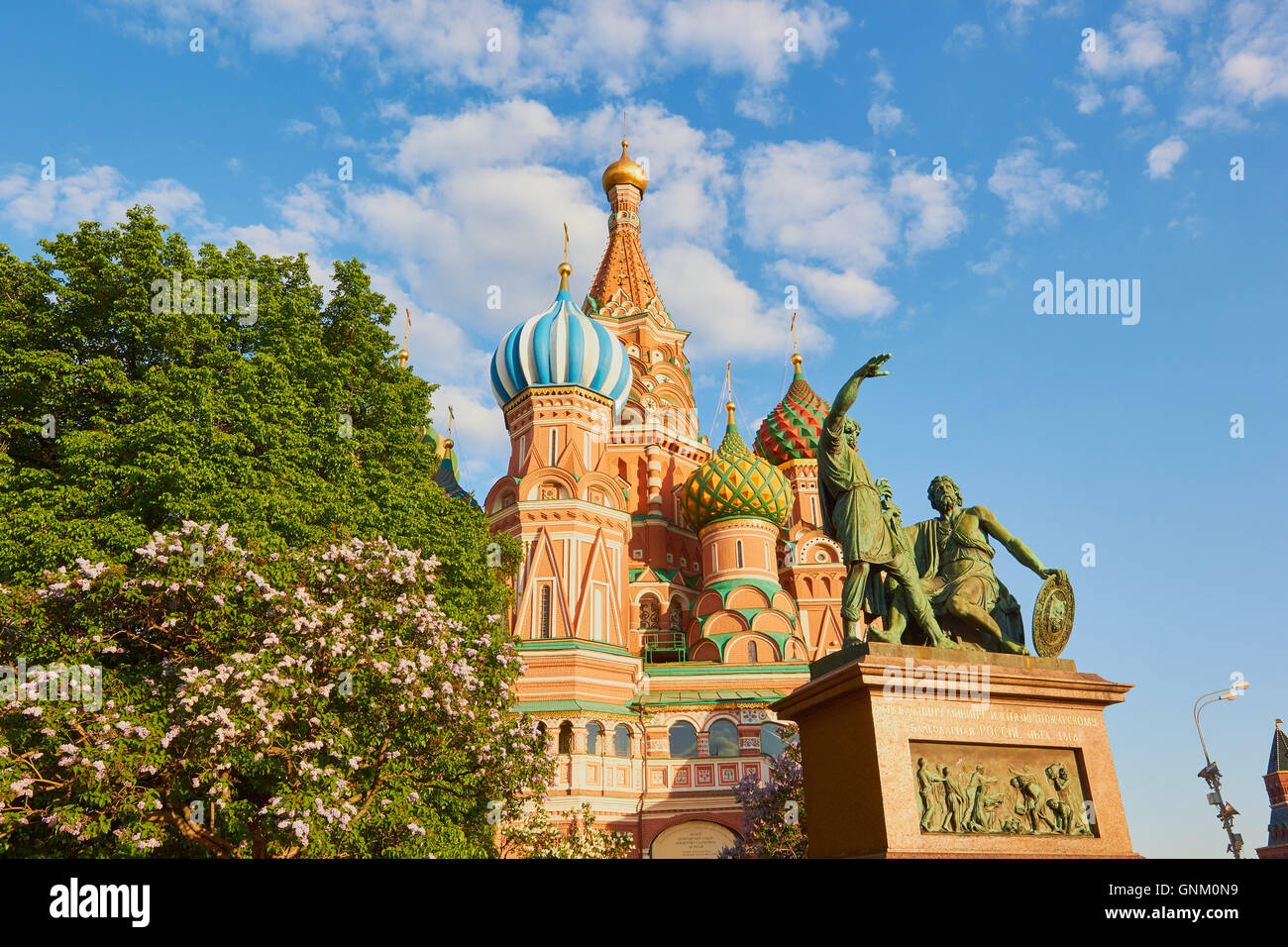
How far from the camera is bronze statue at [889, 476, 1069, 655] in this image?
10070mm

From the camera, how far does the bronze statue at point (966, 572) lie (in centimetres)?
1007

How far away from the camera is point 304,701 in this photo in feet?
41.6

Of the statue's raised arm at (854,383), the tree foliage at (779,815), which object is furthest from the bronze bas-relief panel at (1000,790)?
the tree foliage at (779,815)

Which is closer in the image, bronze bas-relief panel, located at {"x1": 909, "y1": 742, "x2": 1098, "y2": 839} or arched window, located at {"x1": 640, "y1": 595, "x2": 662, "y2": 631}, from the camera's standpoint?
bronze bas-relief panel, located at {"x1": 909, "y1": 742, "x2": 1098, "y2": 839}

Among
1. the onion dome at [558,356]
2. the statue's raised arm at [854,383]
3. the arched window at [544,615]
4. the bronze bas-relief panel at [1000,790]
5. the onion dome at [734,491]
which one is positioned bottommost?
the bronze bas-relief panel at [1000,790]

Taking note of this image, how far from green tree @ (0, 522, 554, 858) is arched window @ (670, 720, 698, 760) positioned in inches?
616

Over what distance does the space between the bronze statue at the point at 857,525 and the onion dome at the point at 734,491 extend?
27.3m

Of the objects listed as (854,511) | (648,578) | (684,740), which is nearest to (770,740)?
(684,740)

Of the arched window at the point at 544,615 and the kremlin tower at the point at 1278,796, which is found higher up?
the arched window at the point at 544,615

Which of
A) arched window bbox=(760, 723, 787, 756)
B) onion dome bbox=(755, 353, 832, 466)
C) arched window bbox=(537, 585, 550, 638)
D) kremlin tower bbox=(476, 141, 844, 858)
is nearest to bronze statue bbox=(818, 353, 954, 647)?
kremlin tower bbox=(476, 141, 844, 858)

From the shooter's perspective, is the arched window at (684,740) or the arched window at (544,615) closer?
the arched window at (684,740)

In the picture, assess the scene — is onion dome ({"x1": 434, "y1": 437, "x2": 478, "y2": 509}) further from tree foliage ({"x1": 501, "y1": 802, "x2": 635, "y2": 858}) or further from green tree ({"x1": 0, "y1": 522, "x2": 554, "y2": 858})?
green tree ({"x1": 0, "y1": 522, "x2": 554, "y2": 858})

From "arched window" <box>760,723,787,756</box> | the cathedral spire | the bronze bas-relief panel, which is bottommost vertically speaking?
the bronze bas-relief panel

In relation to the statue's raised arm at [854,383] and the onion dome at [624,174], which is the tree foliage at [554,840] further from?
the onion dome at [624,174]
